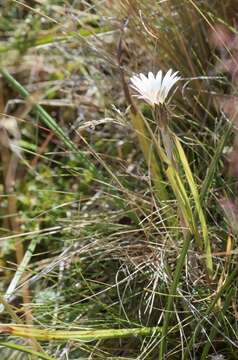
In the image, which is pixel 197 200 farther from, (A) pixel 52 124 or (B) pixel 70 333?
(A) pixel 52 124

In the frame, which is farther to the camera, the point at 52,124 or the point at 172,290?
the point at 52,124

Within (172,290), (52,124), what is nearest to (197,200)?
(172,290)

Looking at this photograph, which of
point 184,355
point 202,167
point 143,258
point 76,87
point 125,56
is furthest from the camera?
point 76,87

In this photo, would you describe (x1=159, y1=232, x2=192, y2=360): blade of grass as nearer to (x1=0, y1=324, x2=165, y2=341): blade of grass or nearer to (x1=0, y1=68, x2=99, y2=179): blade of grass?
(x1=0, y1=324, x2=165, y2=341): blade of grass

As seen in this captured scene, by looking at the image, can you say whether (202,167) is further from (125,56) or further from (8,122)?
(8,122)

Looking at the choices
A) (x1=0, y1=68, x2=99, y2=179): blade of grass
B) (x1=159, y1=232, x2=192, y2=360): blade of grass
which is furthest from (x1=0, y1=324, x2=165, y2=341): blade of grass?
(x1=0, y1=68, x2=99, y2=179): blade of grass

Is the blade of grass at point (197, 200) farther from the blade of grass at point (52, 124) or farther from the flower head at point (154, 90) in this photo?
the blade of grass at point (52, 124)

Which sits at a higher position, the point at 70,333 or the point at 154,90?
the point at 154,90

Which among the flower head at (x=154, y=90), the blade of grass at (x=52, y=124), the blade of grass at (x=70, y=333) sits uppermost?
the flower head at (x=154, y=90)

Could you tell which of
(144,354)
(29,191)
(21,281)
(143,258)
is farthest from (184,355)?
(29,191)

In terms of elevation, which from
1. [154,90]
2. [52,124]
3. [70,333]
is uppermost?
[154,90]

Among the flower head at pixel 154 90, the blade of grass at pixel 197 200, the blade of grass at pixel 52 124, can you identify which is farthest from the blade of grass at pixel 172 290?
the blade of grass at pixel 52 124
